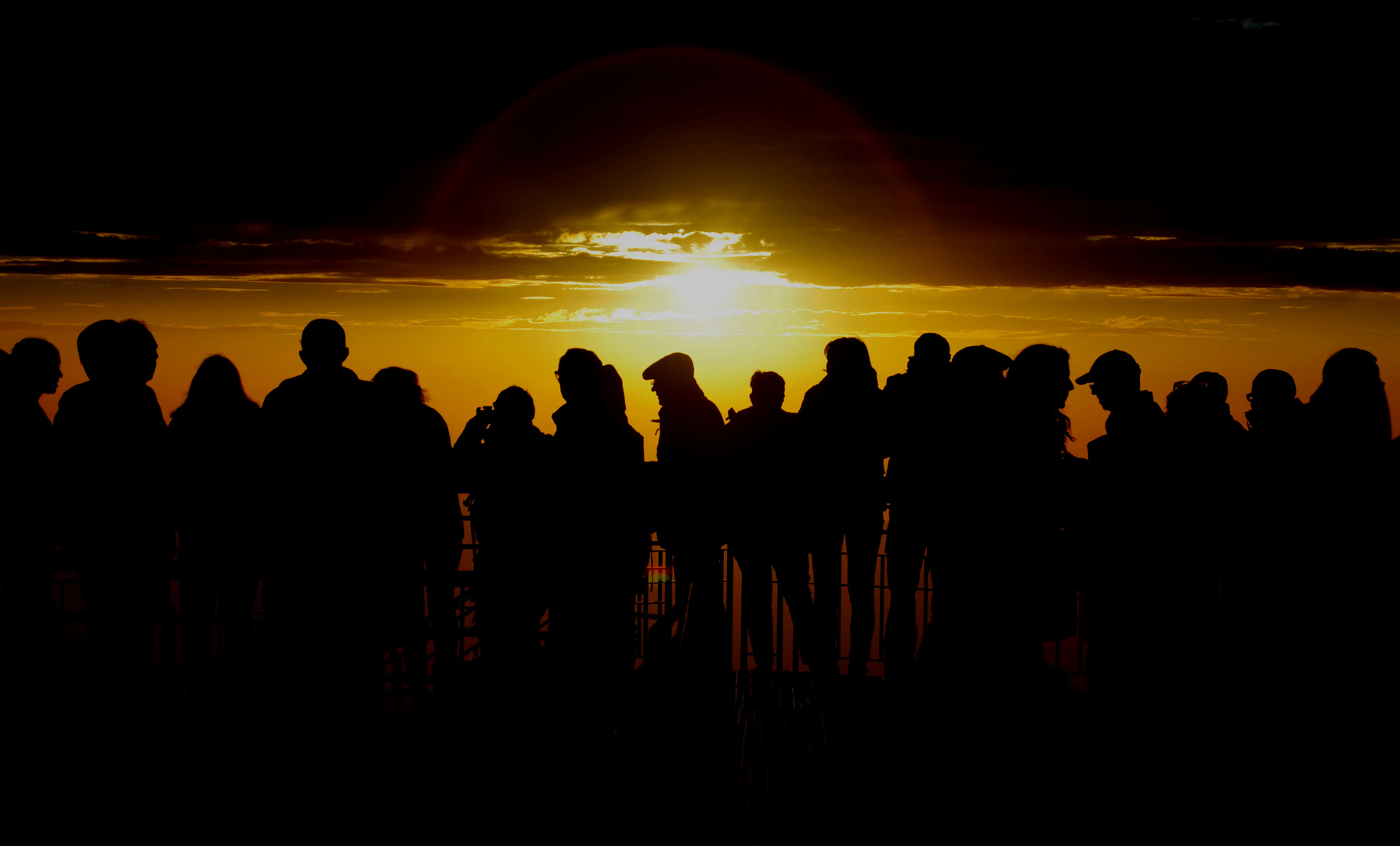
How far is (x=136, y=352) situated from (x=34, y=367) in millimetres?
802

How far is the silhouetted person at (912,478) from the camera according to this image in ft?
15.2

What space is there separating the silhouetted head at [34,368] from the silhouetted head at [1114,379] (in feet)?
15.9

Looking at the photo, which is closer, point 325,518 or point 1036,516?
point 325,518

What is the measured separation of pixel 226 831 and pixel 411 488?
1.40 m

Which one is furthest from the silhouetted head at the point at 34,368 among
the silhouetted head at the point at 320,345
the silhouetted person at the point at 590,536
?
the silhouetted person at the point at 590,536

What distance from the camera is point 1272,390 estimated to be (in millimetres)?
4559

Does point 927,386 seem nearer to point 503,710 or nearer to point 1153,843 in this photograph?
point 1153,843

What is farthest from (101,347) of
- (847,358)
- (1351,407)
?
(1351,407)

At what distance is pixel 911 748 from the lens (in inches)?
175

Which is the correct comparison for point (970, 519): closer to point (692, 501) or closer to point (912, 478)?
point (912, 478)

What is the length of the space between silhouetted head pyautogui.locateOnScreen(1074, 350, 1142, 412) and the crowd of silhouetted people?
2cm

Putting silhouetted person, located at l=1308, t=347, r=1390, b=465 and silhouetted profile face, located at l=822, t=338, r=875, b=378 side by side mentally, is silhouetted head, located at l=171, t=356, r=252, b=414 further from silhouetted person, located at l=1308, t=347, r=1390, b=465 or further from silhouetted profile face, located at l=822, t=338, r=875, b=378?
silhouetted person, located at l=1308, t=347, r=1390, b=465

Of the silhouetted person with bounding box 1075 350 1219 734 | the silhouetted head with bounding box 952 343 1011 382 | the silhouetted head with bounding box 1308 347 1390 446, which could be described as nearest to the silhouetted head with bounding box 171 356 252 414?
the silhouetted head with bounding box 952 343 1011 382

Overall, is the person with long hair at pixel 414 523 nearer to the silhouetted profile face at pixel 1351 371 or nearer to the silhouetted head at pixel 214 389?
the silhouetted head at pixel 214 389
